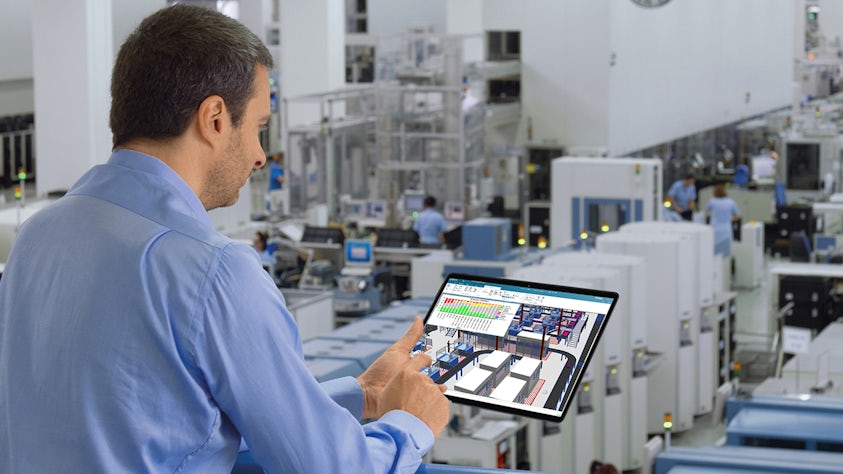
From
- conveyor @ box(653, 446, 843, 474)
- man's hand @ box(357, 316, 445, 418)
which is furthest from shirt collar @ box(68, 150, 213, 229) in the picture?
conveyor @ box(653, 446, 843, 474)

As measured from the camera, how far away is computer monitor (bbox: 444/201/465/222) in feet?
50.0

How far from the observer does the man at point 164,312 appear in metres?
1.32

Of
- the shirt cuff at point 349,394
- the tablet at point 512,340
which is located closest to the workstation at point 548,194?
the tablet at point 512,340

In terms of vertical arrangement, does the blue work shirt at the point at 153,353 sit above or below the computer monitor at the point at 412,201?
above

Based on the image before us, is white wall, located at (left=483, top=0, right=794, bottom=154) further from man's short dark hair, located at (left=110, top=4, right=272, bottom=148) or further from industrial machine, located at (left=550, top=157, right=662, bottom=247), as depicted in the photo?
man's short dark hair, located at (left=110, top=4, right=272, bottom=148)

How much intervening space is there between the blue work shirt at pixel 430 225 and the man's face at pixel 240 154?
1264 cm

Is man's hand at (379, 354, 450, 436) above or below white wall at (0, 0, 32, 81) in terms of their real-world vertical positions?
below

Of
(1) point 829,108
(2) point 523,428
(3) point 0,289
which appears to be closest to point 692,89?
(1) point 829,108

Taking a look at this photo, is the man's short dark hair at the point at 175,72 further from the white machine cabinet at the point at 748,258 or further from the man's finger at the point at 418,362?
the white machine cabinet at the point at 748,258

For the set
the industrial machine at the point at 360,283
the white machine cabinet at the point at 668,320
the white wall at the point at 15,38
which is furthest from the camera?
the white wall at the point at 15,38

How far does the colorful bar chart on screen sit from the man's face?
1.61ft

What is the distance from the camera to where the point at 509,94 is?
65.0ft

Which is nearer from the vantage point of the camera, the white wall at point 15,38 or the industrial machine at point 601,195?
the industrial machine at point 601,195

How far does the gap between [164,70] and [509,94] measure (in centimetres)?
1858
